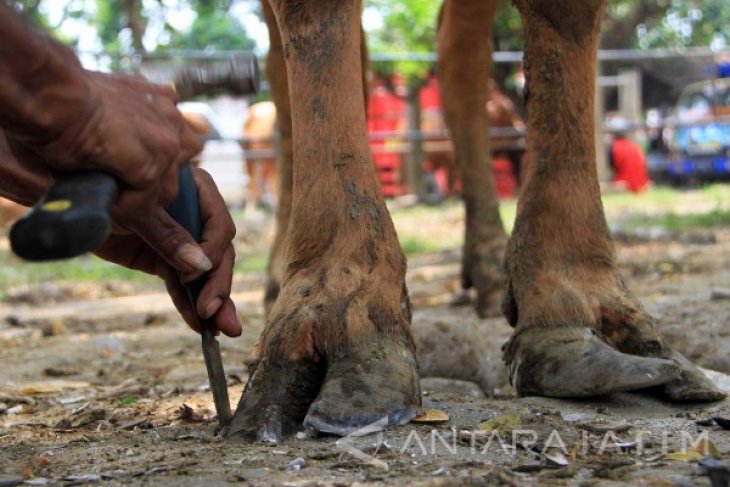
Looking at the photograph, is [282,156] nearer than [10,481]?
No

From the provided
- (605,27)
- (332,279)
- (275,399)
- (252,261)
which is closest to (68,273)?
(252,261)

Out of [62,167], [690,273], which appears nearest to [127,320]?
[690,273]

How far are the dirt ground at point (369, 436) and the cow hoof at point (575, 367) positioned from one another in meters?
0.05

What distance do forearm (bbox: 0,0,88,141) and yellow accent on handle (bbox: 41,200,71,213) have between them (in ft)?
0.41

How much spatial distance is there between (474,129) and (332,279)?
2.29 m

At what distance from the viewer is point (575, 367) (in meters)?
2.46

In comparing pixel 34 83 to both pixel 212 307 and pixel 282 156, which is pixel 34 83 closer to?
pixel 212 307

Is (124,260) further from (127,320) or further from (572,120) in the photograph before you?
(127,320)

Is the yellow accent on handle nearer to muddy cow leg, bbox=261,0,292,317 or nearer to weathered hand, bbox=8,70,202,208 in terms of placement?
weathered hand, bbox=8,70,202,208

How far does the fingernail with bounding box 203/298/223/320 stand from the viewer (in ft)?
7.06

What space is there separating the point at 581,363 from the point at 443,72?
2.27 meters

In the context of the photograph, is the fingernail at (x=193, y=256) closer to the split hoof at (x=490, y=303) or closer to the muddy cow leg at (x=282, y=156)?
the muddy cow leg at (x=282, y=156)

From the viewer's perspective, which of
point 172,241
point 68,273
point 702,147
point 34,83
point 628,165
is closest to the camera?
point 34,83

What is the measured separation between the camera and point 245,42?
35250 millimetres
